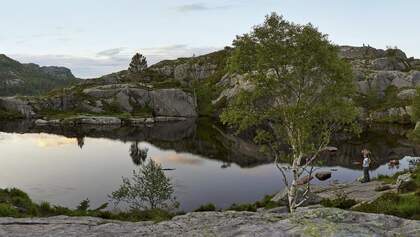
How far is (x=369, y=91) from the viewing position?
181 meters

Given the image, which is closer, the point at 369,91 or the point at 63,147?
the point at 63,147

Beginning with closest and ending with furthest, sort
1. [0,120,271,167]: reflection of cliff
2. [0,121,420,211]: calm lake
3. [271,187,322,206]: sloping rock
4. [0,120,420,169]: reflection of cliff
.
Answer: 1. [271,187,322,206]: sloping rock
2. [0,121,420,211]: calm lake
3. [0,120,420,169]: reflection of cliff
4. [0,120,271,167]: reflection of cliff

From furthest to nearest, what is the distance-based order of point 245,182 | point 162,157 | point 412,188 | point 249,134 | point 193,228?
point 249,134 → point 162,157 → point 245,182 → point 412,188 → point 193,228

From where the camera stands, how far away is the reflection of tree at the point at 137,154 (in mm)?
85438

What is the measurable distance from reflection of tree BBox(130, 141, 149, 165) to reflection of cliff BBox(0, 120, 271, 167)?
21.0 ft

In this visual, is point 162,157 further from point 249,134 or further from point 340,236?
point 340,236

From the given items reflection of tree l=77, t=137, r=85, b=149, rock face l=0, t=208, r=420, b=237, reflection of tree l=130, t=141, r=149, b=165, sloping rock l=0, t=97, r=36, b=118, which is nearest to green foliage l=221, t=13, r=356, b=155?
rock face l=0, t=208, r=420, b=237

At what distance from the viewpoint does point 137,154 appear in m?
94.1

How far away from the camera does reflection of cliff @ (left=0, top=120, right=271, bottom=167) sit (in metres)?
92.6

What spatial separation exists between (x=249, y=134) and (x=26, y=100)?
352 feet

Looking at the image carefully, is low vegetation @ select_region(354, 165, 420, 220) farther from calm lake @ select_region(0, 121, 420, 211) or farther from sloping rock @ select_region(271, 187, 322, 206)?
calm lake @ select_region(0, 121, 420, 211)

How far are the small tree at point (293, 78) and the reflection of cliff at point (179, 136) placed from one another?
4587cm

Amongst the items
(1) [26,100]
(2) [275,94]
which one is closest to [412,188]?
(2) [275,94]

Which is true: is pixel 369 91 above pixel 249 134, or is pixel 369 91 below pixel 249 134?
above
